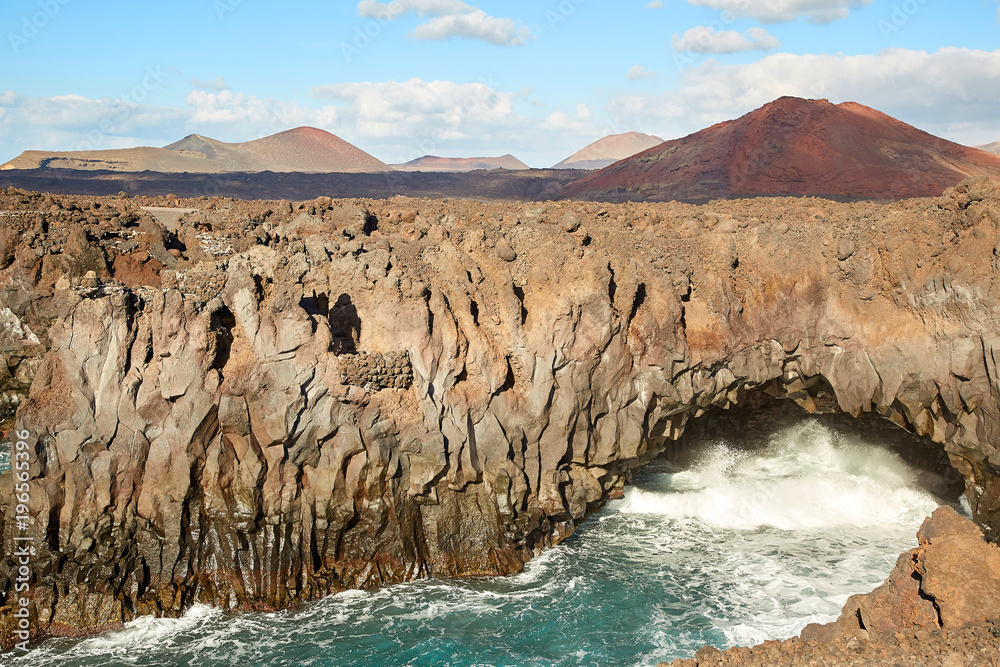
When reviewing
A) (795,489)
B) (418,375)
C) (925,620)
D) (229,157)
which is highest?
(229,157)

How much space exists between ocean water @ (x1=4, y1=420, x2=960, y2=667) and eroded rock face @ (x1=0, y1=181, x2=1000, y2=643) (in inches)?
33.0

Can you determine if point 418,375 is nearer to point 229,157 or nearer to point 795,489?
point 795,489

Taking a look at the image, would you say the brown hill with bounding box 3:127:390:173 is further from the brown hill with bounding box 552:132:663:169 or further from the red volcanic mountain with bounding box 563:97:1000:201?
the red volcanic mountain with bounding box 563:97:1000:201

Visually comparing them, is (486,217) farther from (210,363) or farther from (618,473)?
(210,363)

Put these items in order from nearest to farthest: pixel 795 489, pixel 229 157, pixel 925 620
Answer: pixel 925 620 → pixel 795 489 → pixel 229 157

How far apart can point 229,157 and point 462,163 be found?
83108mm

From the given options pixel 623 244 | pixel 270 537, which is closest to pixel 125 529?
pixel 270 537

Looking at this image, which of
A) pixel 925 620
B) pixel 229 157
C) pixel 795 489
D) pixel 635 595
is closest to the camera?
pixel 925 620

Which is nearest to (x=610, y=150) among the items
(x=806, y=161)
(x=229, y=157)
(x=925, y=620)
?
(x=229, y=157)

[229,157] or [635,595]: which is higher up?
[229,157]

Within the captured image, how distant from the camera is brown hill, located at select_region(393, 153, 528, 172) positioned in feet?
598

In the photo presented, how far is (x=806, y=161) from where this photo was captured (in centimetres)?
6006

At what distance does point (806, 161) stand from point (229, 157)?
79.5m

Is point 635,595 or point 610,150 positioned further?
point 610,150
